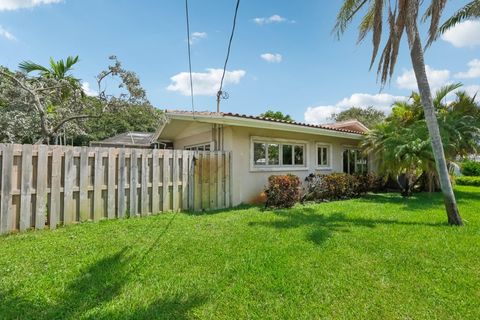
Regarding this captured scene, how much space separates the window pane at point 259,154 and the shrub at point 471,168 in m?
23.9

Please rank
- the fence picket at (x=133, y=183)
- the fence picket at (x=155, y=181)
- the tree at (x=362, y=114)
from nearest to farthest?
1. the fence picket at (x=133, y=183)
2. the fence picket at (x=155, y=181)
3. the tree at (x=362, y=114)

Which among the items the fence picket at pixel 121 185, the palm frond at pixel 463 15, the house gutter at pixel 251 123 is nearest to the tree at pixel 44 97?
the house gutter at pixel 251 123

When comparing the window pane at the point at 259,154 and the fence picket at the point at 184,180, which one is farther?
the window pane at the point at 259,154

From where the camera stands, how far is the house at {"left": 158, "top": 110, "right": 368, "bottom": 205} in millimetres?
9750

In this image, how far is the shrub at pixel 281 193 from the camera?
9.10 m

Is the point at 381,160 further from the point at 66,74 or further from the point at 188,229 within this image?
the point at 66,74

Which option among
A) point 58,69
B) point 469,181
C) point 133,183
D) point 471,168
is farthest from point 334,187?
point 471,168

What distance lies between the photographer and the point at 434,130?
678 centimetres

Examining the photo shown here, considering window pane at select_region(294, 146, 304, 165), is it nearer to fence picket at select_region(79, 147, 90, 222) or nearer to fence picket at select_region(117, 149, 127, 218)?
fence picket at select_region(117, 149, 127, 218)

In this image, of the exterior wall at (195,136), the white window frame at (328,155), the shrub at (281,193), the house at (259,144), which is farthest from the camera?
the white window frame at (328,155)

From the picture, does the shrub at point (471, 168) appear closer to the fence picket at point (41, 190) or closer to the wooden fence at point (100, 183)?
the wooden fence at point (100, 183)

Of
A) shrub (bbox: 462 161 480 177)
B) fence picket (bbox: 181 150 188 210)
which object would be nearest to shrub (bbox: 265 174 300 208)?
fence picket (bbox: 181 150 188 210)

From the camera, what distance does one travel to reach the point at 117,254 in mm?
4605

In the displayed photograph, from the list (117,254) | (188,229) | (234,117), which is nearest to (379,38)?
(234,117)
